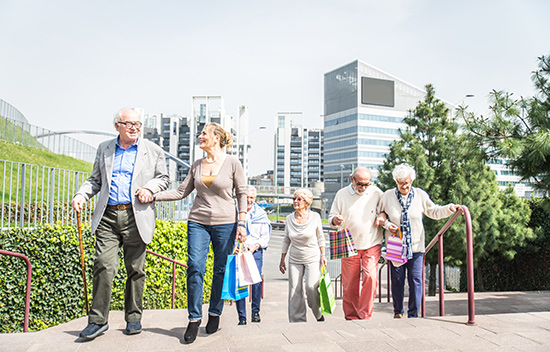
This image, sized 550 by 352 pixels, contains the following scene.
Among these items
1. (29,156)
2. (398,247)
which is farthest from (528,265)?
(29,156)

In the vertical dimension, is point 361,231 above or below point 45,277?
above

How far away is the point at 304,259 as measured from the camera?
489cm

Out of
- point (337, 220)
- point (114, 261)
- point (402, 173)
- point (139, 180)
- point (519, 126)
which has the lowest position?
point (114, 261)

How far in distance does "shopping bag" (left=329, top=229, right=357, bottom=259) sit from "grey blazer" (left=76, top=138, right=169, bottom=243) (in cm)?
190

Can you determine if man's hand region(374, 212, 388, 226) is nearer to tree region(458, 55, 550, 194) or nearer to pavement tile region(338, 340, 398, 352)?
pavement tile region(338, 340, 398, 352)

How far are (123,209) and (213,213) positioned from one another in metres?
0.69

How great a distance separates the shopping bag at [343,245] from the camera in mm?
4734

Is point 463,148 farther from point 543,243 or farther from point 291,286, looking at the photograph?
point 543,243

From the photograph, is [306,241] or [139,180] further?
[306,241]

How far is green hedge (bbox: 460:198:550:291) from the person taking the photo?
40.2ft

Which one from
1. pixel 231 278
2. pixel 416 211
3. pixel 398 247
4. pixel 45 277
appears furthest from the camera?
pixel 45 277

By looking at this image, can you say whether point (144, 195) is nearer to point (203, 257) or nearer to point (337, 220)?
point (203, 257)

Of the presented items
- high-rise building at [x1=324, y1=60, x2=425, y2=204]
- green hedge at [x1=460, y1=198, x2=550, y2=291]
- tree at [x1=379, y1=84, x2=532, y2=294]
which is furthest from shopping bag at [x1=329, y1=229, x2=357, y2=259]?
high-rise building at [x1=324, y1=60, x2=425, y2=204]

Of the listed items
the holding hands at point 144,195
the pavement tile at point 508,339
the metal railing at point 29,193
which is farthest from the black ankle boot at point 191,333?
the metal railing at point 29,193
